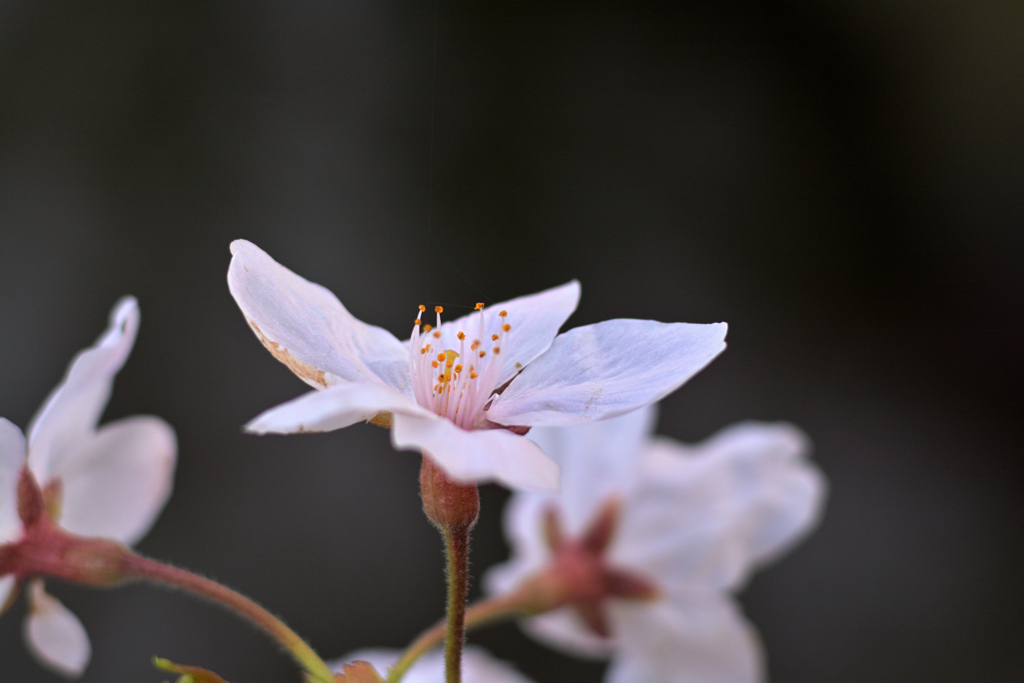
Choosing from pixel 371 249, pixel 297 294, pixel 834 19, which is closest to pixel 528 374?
pixel 297 294

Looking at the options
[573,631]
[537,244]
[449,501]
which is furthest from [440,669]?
[537,244]

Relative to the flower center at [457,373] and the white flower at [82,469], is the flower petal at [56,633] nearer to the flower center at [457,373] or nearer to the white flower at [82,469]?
the white flower at [82,469]

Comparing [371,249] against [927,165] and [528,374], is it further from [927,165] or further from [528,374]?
[528,374]

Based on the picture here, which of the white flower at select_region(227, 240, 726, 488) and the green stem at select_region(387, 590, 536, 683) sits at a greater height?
the white flower at select_region(227, 240, 726, 488)

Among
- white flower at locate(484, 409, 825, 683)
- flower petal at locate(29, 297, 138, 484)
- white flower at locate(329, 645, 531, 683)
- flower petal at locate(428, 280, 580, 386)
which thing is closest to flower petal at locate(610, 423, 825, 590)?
white flower at locate(484, 409, 825, 683)

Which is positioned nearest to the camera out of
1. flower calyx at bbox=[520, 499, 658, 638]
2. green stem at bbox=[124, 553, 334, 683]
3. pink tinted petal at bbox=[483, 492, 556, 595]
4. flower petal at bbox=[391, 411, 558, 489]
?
flower petal at bbox=[391, 411, 558, 489]

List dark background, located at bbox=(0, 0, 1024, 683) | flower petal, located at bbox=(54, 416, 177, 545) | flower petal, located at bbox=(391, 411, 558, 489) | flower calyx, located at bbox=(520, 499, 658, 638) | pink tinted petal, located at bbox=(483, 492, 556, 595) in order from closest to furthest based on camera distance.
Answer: flower petal, located at bbox=(391, 411, 558, 489) < flower petal, located at bbox=(54, 416, 177, 545) < flower calyx, located at bbox=(520, 499, 658, 638) < pink tinted petal, located at bbox=(483, 492, 556, 595) < dark background, located at bbox=(0, 0, 1024, 683)

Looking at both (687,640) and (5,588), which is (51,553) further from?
(687,640)

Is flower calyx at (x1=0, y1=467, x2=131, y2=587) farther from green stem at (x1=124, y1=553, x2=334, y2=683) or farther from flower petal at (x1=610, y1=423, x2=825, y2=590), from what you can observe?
flower petal at (x1=610, y1=423, x2=825, y2=590)
